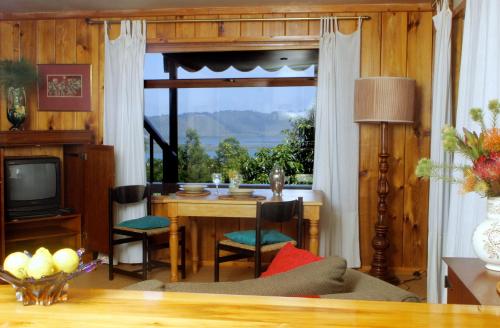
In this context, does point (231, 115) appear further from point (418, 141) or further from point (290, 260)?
point (290, 260)

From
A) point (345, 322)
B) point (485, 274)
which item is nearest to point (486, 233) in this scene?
point (485, 274)

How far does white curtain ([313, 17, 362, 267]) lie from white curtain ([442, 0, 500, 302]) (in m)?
1.52

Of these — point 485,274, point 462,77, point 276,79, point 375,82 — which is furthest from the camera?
point 276,79

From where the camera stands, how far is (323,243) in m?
4.61

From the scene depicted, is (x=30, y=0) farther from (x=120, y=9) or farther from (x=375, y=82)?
(x=375, y=82)

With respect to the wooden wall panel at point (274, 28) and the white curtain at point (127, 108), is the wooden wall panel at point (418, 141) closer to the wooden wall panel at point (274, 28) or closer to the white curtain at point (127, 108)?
the wooden wall panel at point (274, 28)

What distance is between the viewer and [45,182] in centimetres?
468

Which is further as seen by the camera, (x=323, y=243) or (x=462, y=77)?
(x=323, y=243)

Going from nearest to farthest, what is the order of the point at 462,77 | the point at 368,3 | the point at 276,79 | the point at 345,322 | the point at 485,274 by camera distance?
1. the point at 345,322
2. the point at 485,274
3. the point at 462,77
4. the point at 368,3
5. the point at 276,79

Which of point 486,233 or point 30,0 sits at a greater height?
point 30,0

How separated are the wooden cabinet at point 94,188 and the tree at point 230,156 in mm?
1029

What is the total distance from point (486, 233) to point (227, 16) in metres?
3.31

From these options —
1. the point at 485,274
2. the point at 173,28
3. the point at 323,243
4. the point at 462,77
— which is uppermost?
the point at 173,28

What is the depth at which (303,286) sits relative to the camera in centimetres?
155
